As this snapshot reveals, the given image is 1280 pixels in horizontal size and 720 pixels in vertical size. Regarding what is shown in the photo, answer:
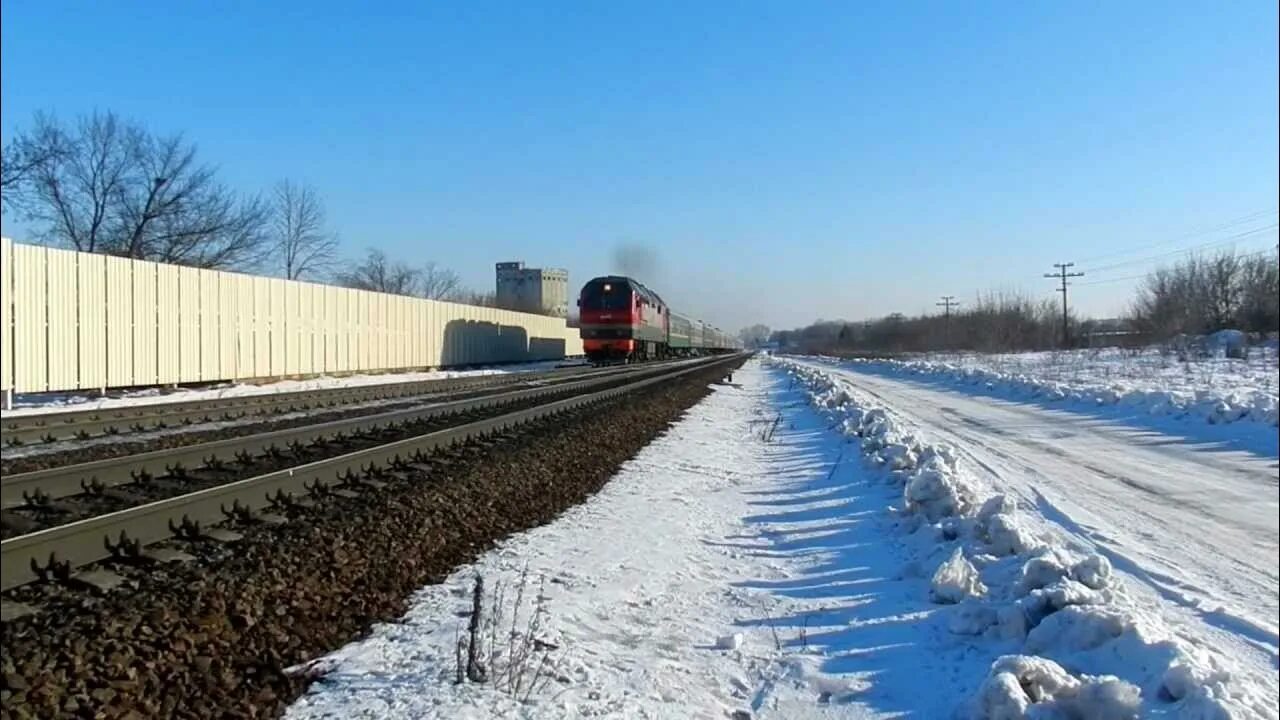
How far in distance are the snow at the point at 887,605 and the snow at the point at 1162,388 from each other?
2.12ft

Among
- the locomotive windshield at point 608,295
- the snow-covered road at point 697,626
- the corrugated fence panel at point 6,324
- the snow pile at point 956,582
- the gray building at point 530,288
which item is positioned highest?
the gray building at point 530,288

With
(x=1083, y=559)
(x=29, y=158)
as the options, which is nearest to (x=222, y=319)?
(x=29, y=158)

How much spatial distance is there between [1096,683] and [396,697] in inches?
116

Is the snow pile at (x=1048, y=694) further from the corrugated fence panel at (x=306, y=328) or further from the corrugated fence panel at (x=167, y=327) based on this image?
the corrugated fence panel at (x=306, y=328)

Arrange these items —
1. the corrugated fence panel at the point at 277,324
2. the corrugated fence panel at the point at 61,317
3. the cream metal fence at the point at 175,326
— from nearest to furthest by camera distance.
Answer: the cream metal fence at the point at 175,326, the corrugated fence panel at the point at 61,317, the corrugated fence panel at the point at 277,324

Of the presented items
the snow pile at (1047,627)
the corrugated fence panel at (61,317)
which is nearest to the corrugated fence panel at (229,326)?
the corrugated fence panel at (61,317)

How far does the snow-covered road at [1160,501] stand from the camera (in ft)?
13.8

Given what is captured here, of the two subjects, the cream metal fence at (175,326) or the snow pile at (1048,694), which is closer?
the snow pile at (1048,694)

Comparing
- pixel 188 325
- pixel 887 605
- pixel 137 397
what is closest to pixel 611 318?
pixel 188 325

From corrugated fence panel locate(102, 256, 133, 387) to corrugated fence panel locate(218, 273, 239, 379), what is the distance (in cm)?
377

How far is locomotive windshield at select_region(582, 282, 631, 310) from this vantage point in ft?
125

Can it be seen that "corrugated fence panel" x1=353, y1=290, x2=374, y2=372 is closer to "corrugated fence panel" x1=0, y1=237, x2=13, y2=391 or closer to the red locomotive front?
the red locomotive front

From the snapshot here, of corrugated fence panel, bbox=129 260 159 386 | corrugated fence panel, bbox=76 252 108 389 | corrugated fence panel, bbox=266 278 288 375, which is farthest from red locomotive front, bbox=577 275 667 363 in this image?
corrugated fence panel, bbox=76 252 108 389

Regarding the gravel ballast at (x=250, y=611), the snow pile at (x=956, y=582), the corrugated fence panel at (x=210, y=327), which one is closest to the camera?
the gravel ballast at (x=250, y=611)
